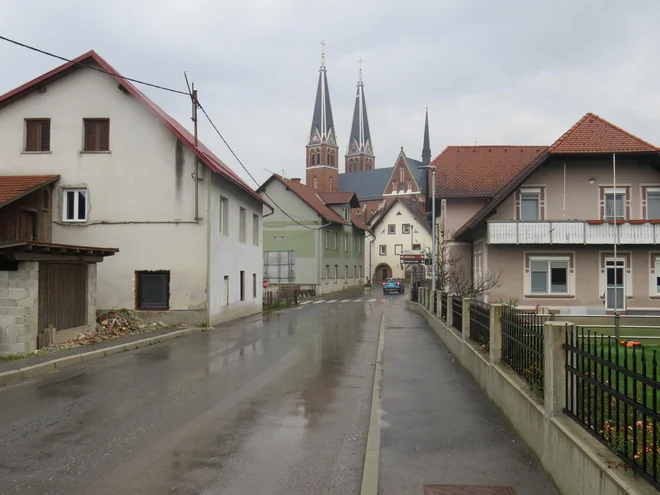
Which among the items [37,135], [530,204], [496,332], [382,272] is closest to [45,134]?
[37,135]

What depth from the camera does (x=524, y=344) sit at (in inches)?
263

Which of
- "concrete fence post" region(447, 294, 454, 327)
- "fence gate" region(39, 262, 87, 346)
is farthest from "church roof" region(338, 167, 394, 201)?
"fence gate" region(39, 262, 87, 346)

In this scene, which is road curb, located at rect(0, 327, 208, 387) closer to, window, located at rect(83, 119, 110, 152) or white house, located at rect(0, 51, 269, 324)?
white house, located at rect(0, 51, 269, 324)

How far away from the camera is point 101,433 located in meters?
6.70

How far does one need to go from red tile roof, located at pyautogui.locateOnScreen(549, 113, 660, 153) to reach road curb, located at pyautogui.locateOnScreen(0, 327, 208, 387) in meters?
17.4

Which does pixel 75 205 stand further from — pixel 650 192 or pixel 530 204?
pixel 650 192

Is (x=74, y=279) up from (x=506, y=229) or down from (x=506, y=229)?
down

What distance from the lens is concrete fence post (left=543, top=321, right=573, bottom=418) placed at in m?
5.17

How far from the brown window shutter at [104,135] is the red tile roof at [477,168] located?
56.8 feet

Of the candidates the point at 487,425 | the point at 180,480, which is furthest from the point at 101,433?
the point at 487,425

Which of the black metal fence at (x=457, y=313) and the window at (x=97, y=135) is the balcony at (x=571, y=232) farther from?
the window at (x=97, y=135)

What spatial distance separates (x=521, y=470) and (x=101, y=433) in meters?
4.59

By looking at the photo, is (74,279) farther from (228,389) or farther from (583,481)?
(583,481)

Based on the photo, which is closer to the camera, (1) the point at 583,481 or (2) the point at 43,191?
(1) the point at 583,481
